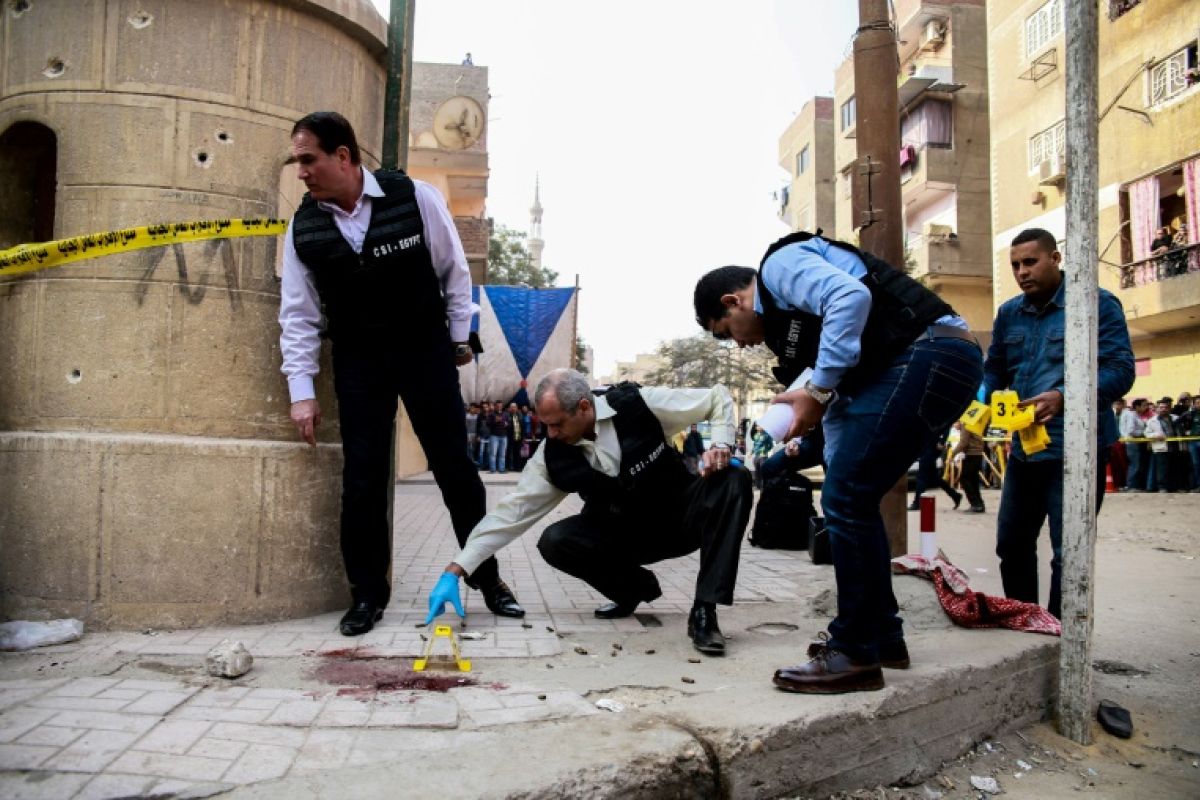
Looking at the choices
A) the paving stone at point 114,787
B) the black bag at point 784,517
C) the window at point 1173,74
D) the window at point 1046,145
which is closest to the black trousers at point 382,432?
the paving stone at point 114,787

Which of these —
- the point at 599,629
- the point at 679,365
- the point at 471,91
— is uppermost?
the point at 471,91

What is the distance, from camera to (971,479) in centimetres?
1095

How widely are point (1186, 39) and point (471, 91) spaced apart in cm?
1552

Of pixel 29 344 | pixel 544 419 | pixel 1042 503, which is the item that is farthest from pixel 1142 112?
pixel 29 344

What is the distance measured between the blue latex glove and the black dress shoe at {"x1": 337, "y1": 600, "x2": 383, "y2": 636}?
23cm

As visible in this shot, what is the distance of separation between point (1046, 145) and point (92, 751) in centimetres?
2366

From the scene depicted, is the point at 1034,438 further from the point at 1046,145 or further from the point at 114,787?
the point at 1046,145

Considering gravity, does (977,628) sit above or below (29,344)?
below

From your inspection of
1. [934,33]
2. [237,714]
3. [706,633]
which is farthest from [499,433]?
[934,33]

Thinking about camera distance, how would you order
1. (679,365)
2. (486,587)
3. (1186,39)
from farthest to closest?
(679,365) < (1186,39) < (486,587)

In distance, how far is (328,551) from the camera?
12.1 feet

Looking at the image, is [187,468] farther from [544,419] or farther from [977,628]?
[977,628]

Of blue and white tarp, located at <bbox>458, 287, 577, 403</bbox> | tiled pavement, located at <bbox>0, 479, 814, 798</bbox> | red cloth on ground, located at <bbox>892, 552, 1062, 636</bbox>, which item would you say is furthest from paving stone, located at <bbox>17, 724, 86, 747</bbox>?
blue and white tarp, located at <bbox>458, 287, 577, 403</bbox>

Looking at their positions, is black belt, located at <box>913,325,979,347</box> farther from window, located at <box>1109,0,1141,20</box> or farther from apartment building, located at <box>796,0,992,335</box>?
apartment building, located at <box>796,0,992,335</box>
